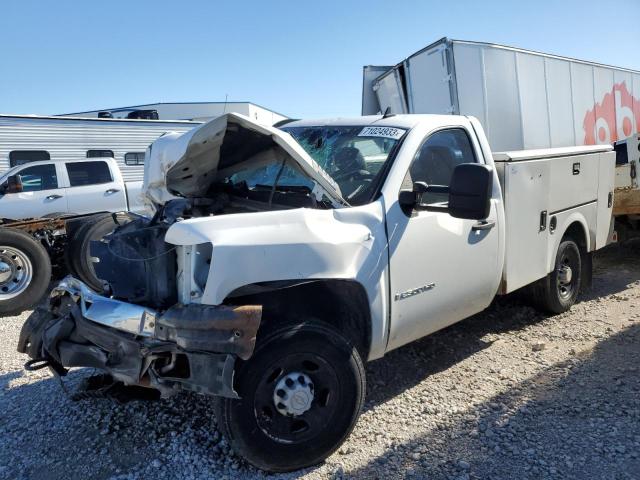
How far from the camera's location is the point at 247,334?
2.53 meters

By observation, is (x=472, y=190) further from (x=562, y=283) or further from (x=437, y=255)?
(x=562, y=283)

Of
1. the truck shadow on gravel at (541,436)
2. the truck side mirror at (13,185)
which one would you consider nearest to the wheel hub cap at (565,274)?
the truck shadow on gravel at (541,436)

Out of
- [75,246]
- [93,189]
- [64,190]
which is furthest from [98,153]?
[75,246]

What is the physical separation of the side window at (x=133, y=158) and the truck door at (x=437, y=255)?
981cm

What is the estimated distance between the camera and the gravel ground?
2934mm

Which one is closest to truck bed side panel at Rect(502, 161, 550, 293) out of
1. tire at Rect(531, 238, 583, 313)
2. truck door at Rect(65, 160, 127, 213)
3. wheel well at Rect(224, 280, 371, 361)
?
tire at Rect(531, 238, 583, 313)

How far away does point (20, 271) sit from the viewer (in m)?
6.41

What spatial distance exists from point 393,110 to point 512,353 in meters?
4.24

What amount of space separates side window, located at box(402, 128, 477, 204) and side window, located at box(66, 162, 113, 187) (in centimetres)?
685

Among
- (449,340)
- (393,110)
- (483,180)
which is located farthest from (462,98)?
(483,180)

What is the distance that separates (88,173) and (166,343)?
7.28 m

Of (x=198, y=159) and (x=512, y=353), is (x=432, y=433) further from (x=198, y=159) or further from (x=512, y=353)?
(x=198, y=159)

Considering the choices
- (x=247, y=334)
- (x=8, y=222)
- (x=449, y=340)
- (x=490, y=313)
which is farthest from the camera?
(x=8, y=222)

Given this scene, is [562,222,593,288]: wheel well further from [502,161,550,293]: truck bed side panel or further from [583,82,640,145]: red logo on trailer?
[583,82,640,145]: red logo on trailer
